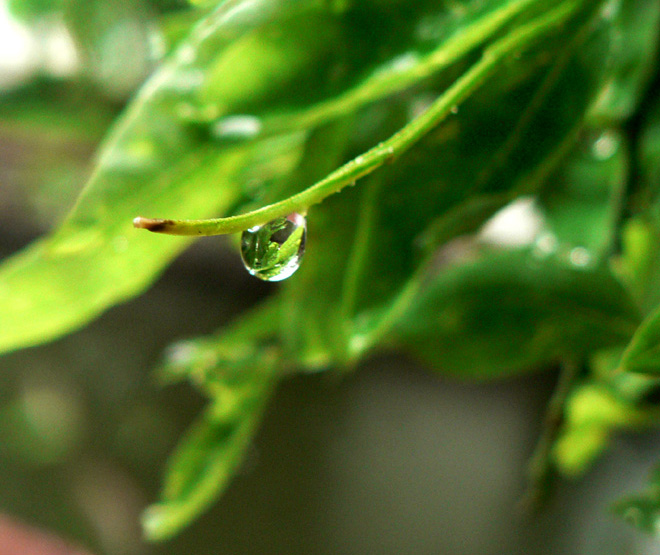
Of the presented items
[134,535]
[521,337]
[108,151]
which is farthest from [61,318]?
[134,535]

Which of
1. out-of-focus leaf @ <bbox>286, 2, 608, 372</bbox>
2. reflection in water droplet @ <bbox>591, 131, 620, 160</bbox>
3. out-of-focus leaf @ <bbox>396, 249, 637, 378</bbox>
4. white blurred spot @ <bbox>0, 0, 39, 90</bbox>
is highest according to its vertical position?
white blurred spot @ <bbox>0, 0, 39, 90</bbox>

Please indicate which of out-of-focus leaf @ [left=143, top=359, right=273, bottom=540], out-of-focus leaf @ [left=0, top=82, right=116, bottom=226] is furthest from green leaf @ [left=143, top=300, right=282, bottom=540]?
out-of-focus leaf @ [left=0, top=82, right=116, bottom=226]

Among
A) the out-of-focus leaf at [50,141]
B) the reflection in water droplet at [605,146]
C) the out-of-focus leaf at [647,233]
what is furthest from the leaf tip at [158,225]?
the out-of-focus leaf at [50,141]

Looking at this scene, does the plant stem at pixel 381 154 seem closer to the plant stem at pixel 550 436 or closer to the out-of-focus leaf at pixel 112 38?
the plant stem at pixel 550 436

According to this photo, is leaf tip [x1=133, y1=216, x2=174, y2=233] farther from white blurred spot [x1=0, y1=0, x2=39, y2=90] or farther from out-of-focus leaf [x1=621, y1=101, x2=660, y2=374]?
white blurred spot [x1=0, y1=0, x2=39, y2=90]

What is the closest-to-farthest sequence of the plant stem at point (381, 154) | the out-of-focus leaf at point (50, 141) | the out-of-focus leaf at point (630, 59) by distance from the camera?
1. the plant stem at point (381, 154)
2. the out-of-focus leaf at point (630, 59)
3. the out-of-focus leaf at point (50, 141)

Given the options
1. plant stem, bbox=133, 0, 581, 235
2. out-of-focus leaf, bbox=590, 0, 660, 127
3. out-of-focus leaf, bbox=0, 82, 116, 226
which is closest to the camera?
plant stem, bbox=133, 0, 581, 235

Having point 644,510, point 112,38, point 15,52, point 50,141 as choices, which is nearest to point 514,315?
point 644,510
